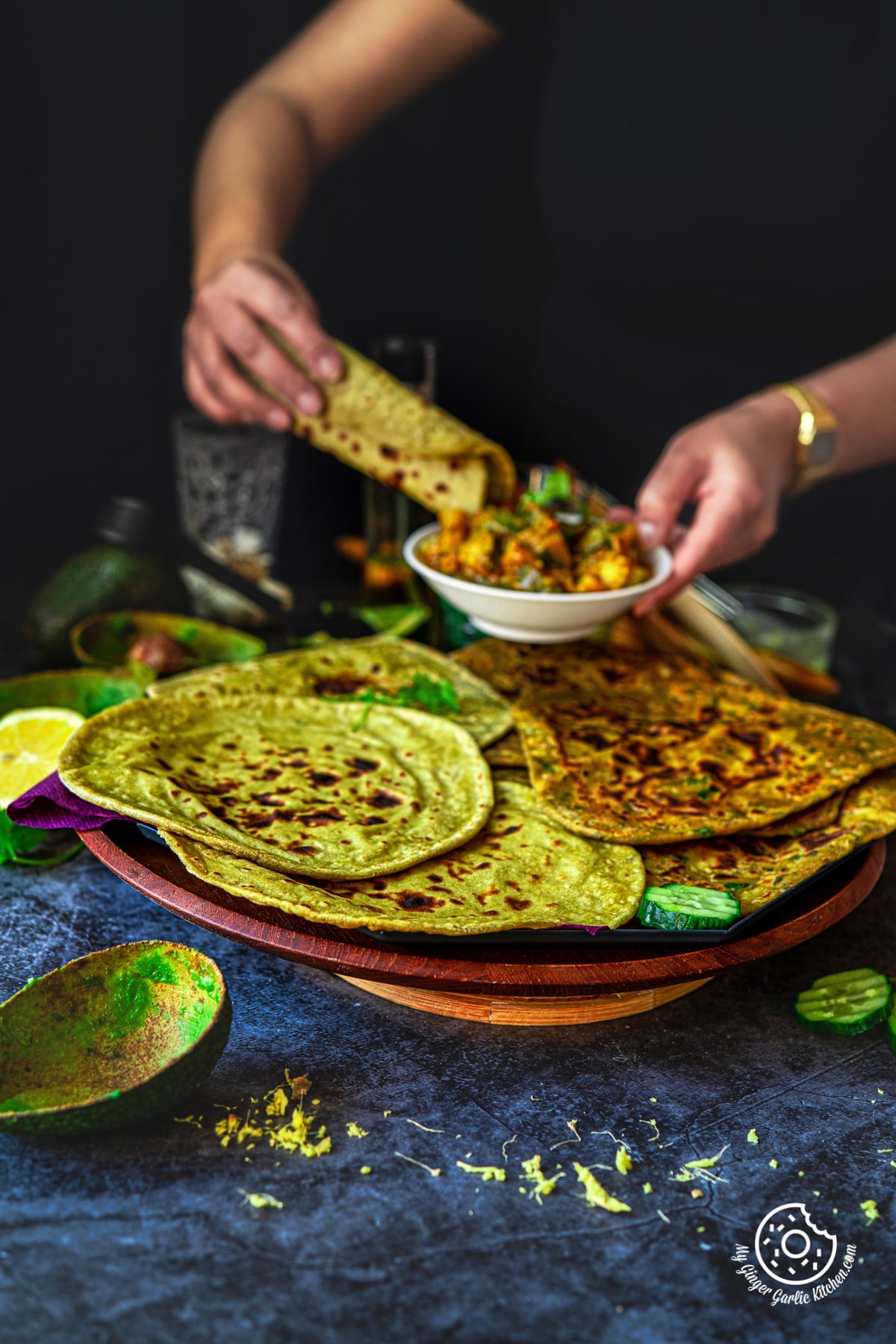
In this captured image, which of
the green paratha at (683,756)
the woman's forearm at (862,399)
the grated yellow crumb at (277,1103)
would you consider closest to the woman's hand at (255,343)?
the green paratha at (683,756)

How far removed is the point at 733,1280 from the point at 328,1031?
60cm

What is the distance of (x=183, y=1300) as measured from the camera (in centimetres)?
113

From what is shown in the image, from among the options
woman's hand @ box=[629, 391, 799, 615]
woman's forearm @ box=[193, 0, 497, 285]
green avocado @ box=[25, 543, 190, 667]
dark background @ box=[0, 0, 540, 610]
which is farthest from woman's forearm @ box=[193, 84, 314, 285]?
woman's hand @ box=[629, 391, 799, 615]

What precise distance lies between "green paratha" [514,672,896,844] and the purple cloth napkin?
664 mm

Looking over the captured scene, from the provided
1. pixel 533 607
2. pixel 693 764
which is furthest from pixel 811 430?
pixel 693 764

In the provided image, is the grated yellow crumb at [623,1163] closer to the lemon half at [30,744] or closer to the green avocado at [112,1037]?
the green avocado at [112,1037]

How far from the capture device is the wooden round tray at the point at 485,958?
141 cm

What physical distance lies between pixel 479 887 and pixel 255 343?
60.6 inches

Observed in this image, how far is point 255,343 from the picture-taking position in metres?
2.56

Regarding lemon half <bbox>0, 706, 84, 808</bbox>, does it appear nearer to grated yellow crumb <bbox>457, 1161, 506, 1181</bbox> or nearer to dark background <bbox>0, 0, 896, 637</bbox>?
grated yellow crumb <bbox>457, 1161, 506, 1181</bbox>

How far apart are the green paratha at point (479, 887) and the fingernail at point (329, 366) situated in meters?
1.25

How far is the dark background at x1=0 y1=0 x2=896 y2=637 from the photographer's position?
3426mm

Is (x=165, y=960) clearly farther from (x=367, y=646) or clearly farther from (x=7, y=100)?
(x=7, y=100)

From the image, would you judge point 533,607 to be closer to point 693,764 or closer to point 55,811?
point 693,764
